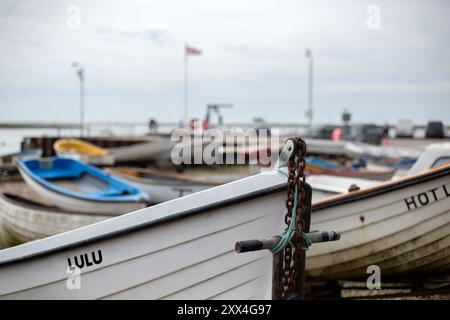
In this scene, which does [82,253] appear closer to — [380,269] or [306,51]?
[380,269]

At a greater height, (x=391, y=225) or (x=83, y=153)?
(x=391, y=225)

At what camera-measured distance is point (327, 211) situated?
5.47 metres

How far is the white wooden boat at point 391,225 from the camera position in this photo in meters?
5.32

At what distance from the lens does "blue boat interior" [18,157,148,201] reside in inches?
403

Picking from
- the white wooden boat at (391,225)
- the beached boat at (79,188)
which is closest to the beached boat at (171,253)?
the white wooden boat at (391,225)

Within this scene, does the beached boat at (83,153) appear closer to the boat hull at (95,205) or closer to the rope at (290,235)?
the boat hull at (95,205)

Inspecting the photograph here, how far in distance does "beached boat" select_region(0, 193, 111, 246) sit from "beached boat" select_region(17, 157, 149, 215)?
22.5 inches

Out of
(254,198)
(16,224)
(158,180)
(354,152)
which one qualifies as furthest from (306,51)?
(254,198)

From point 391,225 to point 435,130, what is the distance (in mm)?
38402

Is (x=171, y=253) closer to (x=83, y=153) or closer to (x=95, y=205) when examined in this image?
(x=95, y=205)

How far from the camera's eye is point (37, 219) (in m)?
7.60

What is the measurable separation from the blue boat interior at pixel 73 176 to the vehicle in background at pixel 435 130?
35147 mm

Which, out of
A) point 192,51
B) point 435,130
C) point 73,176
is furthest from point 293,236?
point 435,130
